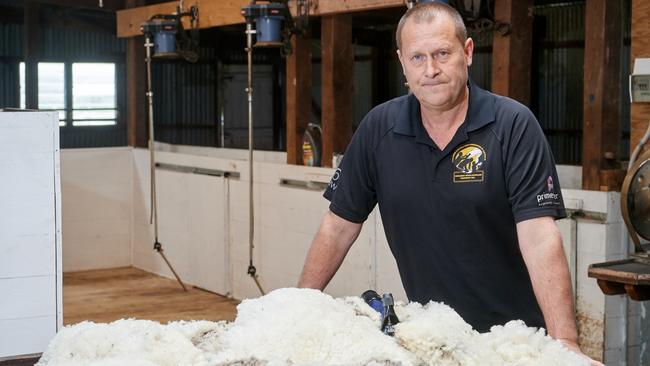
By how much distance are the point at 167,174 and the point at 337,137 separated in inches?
Answer: 89.6

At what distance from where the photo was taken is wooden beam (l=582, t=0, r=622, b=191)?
4.46 metres

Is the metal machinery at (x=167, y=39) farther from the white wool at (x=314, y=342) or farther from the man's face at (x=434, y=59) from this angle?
the white wool at (x=314, y=342)

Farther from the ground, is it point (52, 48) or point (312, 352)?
point (52, 48)

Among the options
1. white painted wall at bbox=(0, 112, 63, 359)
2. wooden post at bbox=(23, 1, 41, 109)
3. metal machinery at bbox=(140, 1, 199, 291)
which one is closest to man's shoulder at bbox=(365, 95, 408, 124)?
white painted wall at bbox=(0, 112, 63, 359)

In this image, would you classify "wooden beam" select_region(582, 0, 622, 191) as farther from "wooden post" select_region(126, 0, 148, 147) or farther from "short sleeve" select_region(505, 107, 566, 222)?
"wooden post" select_region(126, 0, 148, 147)

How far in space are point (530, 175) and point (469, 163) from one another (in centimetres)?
15

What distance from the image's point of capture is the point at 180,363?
1.72 meters

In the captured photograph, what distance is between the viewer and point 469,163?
7.72ft

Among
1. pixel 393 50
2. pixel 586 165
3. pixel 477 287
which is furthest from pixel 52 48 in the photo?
pixel 477 287

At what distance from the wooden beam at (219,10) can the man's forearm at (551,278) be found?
129 inches

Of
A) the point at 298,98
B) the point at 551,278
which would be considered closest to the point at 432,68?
the point at 551,278

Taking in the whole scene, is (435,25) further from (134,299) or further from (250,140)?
(134,299)

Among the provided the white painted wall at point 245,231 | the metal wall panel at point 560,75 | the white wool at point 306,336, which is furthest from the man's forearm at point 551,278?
the metal wall panel at point 560,75

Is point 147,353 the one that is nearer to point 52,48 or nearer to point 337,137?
point 337,137
